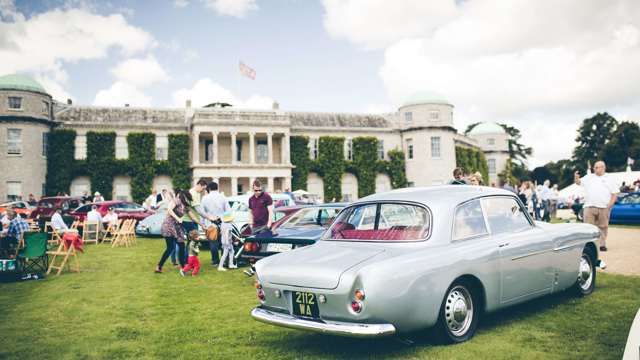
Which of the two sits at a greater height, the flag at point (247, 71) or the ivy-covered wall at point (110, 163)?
the flag at point (247, 71)

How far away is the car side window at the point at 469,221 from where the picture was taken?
5.15 m

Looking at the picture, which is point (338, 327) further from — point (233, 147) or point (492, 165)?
point (492, 165)

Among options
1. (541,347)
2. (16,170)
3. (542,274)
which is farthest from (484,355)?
(16,170)

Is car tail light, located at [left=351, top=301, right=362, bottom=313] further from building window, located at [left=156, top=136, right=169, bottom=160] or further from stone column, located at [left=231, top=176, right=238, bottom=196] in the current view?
building window, located at [left=156, top=136, right=169, bottom=160]

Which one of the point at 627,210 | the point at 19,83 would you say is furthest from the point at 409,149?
the point at 19,83

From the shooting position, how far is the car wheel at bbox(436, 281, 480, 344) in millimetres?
4707

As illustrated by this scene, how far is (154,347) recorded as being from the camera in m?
5.29

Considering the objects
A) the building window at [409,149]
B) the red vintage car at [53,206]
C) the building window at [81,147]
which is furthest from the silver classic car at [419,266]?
the building window at [409,149]

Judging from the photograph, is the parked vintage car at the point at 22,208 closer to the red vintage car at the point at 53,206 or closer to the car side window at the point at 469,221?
the red vintage car at the point at 53,206

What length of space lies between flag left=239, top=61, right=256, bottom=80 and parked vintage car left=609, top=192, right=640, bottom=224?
30986 millimetres

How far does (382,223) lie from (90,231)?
15.7 meters

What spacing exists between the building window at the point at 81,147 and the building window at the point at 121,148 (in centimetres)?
256

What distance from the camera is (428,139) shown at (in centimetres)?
5028

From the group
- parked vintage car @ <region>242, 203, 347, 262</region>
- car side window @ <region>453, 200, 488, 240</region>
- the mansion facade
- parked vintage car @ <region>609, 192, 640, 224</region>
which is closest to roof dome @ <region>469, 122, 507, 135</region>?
the mansion facade
